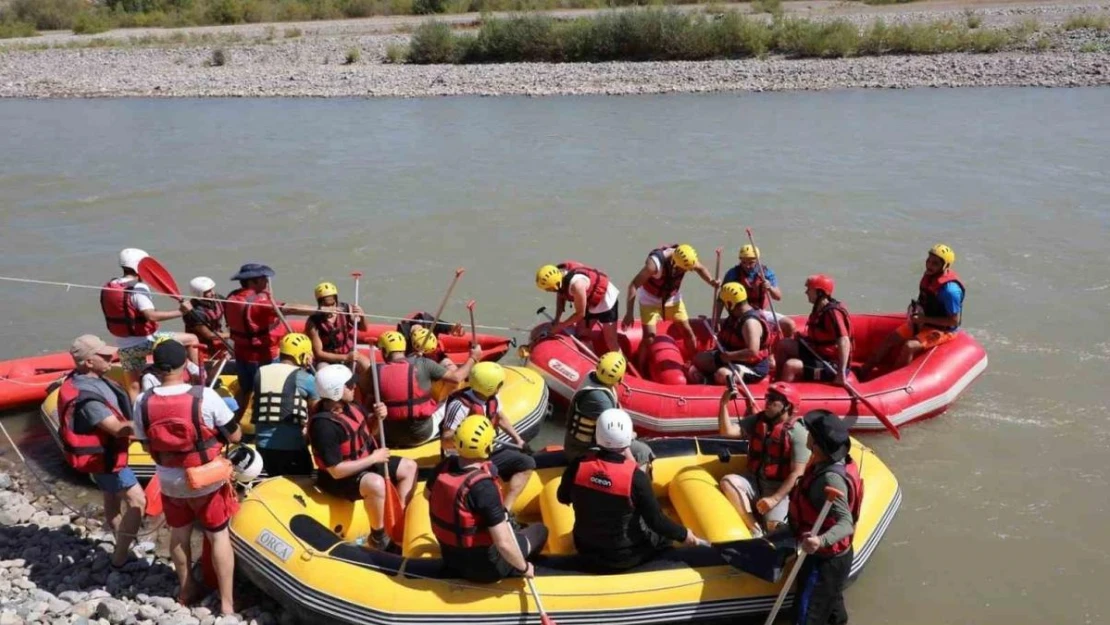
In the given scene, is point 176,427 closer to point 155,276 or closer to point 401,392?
point 401,392

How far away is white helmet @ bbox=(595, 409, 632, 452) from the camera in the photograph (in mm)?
3920

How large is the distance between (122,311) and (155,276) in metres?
0.72

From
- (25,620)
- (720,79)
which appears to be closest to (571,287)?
(25,620)

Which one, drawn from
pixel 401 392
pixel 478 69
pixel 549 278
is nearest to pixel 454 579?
pixel 401 392

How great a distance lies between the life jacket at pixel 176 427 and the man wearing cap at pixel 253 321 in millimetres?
2014

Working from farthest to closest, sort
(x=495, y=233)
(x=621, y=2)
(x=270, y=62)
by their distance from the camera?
(x=621, y=2), (x=270, y=62), (x=495, y=233)

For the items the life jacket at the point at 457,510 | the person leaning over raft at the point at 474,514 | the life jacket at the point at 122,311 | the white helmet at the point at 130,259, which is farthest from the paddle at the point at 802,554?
the white helmet at the point at 130,259

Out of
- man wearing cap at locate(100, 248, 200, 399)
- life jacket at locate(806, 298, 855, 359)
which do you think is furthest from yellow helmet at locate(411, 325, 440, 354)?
life jacket at locate(806, 298, 855, 359)

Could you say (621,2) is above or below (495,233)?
above

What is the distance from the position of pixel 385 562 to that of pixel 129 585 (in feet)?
4.87

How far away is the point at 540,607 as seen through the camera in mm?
3908

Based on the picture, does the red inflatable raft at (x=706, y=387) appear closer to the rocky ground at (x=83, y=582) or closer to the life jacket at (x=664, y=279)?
the life jacket at (x=664, y=279)

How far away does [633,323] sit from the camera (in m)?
7.17

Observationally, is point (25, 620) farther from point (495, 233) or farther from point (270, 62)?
point (270, 62)
